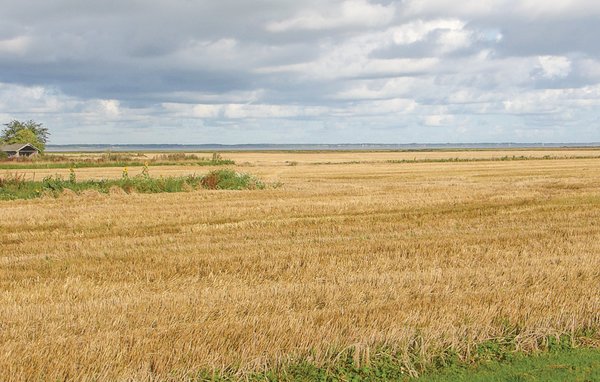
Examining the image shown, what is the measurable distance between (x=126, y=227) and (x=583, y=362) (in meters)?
13.4

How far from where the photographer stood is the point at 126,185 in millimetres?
28719

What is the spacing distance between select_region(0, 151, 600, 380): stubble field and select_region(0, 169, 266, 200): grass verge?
8.02 metres

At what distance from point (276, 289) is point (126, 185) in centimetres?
2081

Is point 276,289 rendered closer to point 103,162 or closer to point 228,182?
point 228,182

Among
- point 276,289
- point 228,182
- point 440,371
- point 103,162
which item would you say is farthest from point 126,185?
point 103,162

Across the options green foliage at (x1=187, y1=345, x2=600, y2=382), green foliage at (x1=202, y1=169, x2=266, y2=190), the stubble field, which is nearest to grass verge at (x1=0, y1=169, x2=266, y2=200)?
green foliage at (x1=202, y1=169, x2=266, y2=190)

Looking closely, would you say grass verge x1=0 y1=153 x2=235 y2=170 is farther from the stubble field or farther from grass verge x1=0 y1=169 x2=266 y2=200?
the stubble field

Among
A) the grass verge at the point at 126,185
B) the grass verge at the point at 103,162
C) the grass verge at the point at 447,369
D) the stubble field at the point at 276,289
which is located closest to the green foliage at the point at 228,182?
the grass verge at the point at 126,185

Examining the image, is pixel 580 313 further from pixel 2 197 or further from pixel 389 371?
pixel 2 197

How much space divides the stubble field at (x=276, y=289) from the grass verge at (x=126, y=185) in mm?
8016

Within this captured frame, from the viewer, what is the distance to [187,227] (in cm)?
1750

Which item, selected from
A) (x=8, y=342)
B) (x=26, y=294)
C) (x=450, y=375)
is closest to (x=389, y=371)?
(x=450, y=375)

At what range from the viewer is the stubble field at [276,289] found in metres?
6.66

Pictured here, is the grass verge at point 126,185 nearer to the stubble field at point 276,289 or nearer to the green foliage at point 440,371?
the stubble field at point 276,289
